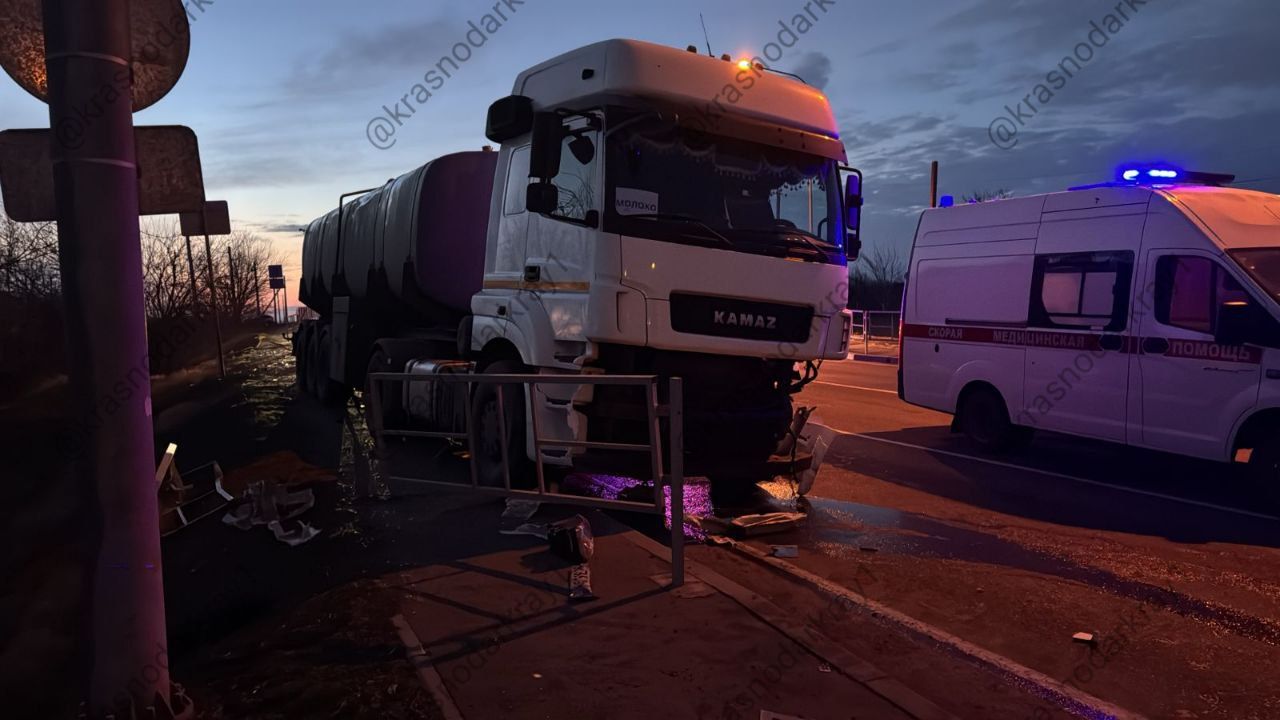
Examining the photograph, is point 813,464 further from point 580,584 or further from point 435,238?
point 435,238

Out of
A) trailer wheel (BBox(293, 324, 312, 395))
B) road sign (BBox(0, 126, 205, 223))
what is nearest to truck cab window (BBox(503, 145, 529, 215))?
road sign (BBox(0, 126, 205, 223))

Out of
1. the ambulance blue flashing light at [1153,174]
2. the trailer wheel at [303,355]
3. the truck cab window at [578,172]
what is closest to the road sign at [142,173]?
the truck cab window at [578,172]

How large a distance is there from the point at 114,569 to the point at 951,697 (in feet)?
11.4

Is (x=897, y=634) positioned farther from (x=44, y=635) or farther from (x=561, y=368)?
(x=44, y=635)

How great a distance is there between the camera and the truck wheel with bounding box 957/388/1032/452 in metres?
9.67

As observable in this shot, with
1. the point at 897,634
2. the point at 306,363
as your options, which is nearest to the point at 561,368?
the point at 897,634

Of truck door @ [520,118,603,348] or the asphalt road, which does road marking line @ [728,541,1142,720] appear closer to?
the asphalt road

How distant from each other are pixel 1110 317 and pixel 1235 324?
1.31 meters

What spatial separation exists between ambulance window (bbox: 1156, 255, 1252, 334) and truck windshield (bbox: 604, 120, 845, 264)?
353 cm

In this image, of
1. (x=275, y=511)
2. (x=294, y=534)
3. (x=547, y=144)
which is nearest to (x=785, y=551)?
(x=547, y=144)

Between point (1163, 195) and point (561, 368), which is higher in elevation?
point (1163, 195)

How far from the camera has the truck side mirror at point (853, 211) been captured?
23.5 ft

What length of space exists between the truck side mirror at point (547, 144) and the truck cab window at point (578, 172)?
17 centimetres

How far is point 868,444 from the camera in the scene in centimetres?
1056
